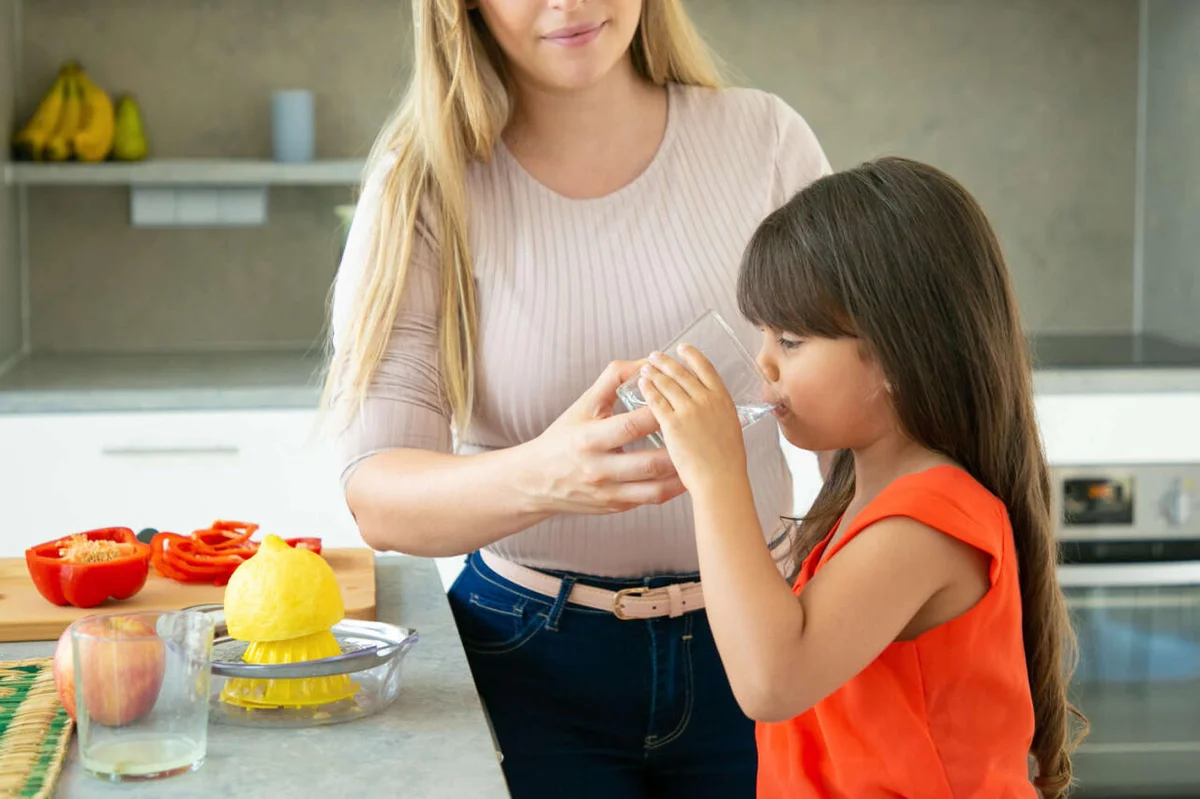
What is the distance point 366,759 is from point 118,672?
6.6 inches

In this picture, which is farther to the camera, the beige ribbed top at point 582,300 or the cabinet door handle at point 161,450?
the cabinet door handle at point 161,450

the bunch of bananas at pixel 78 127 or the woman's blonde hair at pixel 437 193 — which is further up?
the bunch of bananas at pixel 78 127

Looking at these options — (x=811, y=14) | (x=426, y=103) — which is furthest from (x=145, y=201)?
(x=426, y=103)

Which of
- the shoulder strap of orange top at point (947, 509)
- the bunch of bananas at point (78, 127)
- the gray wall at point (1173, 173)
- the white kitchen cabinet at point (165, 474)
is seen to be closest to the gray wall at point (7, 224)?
the bunch of bananas at point (78, 127)

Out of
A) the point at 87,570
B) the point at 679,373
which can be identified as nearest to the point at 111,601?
the point at 87,570

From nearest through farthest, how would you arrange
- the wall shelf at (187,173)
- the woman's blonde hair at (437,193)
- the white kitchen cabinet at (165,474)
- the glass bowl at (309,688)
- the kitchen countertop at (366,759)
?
the kitchen countertop at (366,759) → the glass bowl at (309,688) → the woman's blonde hair at (437,193) → the white kitchen cabinet at (165,474) → the wall shelf at (187,173)

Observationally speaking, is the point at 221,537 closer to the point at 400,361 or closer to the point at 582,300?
the point at 400,361

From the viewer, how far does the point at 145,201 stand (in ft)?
9.59

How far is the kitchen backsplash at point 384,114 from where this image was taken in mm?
3027

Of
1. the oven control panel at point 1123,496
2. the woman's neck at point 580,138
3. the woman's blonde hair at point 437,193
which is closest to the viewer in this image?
the woman's blonde hair at point 437,193

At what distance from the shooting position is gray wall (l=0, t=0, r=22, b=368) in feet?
9.18

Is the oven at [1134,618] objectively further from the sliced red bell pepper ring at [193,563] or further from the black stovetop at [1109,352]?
the sliced red bell pepper ring at [193,563]

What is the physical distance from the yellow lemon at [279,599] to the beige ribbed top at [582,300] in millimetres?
257

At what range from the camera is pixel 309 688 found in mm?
1017
